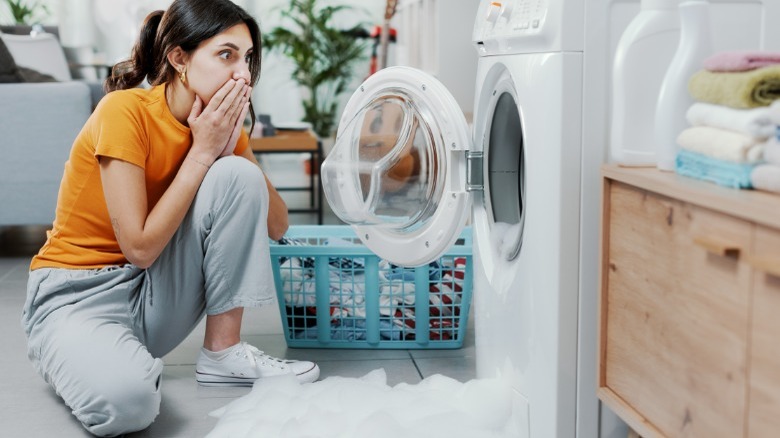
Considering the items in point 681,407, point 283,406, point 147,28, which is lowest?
point 283,406

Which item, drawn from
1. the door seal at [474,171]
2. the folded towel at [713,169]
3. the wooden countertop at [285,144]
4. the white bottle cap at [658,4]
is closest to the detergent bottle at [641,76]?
the white bottle cap at [658,4]

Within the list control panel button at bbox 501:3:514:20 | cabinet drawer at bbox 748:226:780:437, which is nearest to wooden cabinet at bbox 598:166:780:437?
cabinet drawer at bbox 748:226:780:437

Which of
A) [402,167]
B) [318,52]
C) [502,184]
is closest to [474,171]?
[502,184]

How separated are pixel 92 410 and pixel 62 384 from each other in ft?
0.36

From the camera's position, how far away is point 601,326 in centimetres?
131

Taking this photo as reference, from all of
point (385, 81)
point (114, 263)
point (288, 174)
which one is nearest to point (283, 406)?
point (114, 263)

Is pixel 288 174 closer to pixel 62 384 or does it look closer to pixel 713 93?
pixel 62 384

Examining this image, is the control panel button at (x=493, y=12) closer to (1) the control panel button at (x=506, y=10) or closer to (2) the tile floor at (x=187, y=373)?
(1) the control panel button at (x=506, y=10)

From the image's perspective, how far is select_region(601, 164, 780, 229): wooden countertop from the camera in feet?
2.94

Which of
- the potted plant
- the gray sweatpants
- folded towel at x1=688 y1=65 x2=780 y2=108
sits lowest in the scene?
the gray sweatpants

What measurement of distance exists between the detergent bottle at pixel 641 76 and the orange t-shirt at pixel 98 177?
2.98 ft

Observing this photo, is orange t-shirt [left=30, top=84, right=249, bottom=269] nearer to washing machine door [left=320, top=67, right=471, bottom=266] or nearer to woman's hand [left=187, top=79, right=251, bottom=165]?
woman's hand [left=187, top=79, right=251, bottom=165]

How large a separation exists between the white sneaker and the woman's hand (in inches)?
16.3

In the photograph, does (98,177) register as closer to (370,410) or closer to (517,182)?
(370,410)
